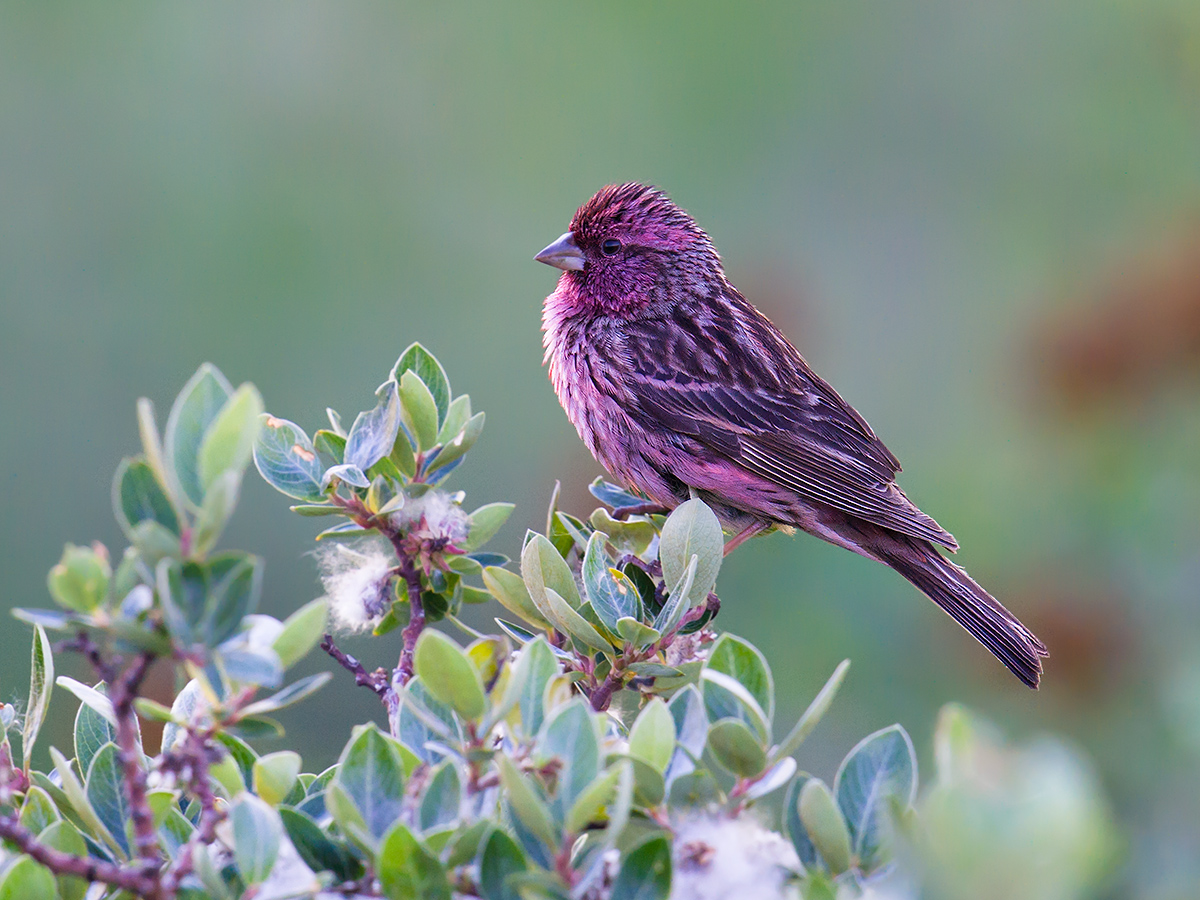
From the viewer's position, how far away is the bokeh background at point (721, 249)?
4664 millimetres

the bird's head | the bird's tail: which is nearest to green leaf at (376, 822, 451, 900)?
the bird's tail

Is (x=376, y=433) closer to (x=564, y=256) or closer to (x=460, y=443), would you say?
(x=460, y=443)

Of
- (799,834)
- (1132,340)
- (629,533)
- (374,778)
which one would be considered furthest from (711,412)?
(374,778)

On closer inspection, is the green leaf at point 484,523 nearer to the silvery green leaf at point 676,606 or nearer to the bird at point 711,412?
the silvery green leaf at point 676,606

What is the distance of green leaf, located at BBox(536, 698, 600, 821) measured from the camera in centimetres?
122

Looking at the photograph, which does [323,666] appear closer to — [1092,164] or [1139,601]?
[1139,601]

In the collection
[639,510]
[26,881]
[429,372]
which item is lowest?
[639,510]

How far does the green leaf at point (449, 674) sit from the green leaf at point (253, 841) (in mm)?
206

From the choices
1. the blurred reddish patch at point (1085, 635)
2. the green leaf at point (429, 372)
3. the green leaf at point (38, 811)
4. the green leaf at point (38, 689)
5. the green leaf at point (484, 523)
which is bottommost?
the blurred reddish patch at point (1085, 635)

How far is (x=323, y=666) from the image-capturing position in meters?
5.23

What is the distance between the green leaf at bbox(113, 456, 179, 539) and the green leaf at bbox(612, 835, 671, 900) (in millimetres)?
574

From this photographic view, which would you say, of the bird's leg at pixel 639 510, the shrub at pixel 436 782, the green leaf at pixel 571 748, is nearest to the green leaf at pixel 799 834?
the shrub at pixel 436 782

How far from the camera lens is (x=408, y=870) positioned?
3.94 feet

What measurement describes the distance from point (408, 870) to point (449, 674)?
19cm
